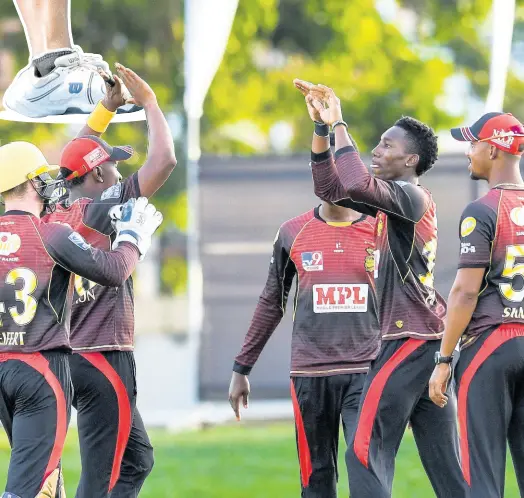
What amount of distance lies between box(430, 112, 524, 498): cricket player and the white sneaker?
232cm

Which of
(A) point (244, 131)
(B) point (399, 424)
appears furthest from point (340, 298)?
(A) point (244, 131)

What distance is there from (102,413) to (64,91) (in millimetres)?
1872

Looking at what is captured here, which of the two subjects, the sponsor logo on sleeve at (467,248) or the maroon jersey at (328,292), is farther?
the maroon jersey at (328,292)

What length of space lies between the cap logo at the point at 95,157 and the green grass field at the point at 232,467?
4.05 meters

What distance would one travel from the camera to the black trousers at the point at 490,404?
6633mm

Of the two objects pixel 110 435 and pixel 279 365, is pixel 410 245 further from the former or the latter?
pixel 279 365

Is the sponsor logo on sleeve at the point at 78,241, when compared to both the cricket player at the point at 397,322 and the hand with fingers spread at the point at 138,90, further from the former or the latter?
the cricket player at the point at 397,322

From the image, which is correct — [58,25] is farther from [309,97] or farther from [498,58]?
[498,58]

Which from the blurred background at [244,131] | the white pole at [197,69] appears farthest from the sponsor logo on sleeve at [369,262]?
the white pole at [197,69]

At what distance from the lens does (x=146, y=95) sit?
24.5 feet

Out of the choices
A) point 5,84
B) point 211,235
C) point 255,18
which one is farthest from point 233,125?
point 211,235

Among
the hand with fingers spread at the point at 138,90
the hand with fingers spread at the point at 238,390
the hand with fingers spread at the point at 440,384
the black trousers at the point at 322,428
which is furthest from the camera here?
the hand with fingers spread at the point at 238,390

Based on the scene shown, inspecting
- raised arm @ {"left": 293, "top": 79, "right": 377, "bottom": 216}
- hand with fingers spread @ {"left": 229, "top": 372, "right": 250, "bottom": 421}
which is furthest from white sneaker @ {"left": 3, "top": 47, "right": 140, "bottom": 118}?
hand with fingers spread @ {"left": 229, "top": 372, "right": 250, "bottom": 421}

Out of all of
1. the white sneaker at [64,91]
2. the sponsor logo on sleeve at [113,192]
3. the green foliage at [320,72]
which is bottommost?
the green foliage at [320,72]
